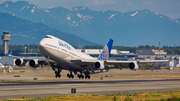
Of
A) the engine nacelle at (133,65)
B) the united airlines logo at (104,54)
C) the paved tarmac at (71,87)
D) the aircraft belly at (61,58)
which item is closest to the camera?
the paved tarmac at (71,87)

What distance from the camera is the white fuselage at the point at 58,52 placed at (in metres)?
59.9

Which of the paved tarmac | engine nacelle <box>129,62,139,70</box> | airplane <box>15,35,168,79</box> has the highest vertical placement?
airplane <box>15,35,168,79</box>

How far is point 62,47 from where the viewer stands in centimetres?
6331

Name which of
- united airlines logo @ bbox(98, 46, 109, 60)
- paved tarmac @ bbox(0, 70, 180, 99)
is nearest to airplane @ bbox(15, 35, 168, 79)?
paved tarmac @ bbox(0, 70, 180, 99)

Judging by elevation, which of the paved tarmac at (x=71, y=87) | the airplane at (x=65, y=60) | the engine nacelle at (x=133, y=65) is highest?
the airplane at (x=65, y=60)

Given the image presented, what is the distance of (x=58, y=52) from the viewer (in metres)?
61.8

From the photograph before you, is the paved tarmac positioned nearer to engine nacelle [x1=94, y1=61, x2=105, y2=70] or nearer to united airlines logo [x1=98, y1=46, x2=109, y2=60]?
engine nacelle [x1=94, y1=61, x2=105, y2=70]

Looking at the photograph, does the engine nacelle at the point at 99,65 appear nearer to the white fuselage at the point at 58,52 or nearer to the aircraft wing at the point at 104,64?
the aircraft wing at the point at 104,64

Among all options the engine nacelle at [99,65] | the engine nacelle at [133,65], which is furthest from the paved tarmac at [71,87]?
the engine nacelle at [133,65]

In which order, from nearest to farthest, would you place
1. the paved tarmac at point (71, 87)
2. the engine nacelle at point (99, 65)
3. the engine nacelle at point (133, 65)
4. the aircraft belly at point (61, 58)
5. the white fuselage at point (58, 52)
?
the paved tarmac at point (71, 87)
the white fuselage at point (58, 52)
the aircraft belly at point (61, 58)
the engine nacelle at point (99, 65)
the engine nacelle at point (133, 65)

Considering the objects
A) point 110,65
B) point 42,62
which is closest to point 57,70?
point 42,62

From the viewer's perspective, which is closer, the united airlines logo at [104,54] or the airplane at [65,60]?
the airplane at [65,60]

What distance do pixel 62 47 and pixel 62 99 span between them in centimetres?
3008

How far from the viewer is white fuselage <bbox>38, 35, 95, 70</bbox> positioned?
197 feet
